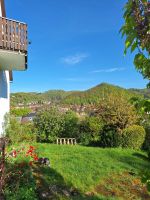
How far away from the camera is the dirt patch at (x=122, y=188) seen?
13.5 metres

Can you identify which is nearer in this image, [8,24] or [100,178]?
[100,178]

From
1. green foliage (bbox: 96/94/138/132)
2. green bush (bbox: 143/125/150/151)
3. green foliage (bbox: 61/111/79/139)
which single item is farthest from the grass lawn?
green foliage (bbox: 61/111/79/139)

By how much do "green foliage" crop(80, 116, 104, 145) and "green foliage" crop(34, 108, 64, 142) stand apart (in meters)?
1.85

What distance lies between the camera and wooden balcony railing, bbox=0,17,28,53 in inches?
624

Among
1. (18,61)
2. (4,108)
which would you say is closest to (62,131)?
(4,108)

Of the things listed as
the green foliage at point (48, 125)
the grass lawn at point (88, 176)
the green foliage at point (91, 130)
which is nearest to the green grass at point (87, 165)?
the grass lawn at point (88, 176)

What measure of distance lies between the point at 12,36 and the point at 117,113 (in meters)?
11.0

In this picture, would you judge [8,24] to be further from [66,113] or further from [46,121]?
[66,113]

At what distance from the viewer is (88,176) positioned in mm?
14703

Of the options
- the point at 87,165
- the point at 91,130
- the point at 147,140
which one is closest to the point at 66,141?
the point at 91,130

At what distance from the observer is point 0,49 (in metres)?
15.6

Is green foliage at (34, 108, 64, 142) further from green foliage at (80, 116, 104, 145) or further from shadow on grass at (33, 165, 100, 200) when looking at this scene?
shadow on grass at (33, 165, 100, 200)

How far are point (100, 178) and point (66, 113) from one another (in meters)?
12.7

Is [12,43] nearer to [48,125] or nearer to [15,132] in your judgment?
[15,132]
